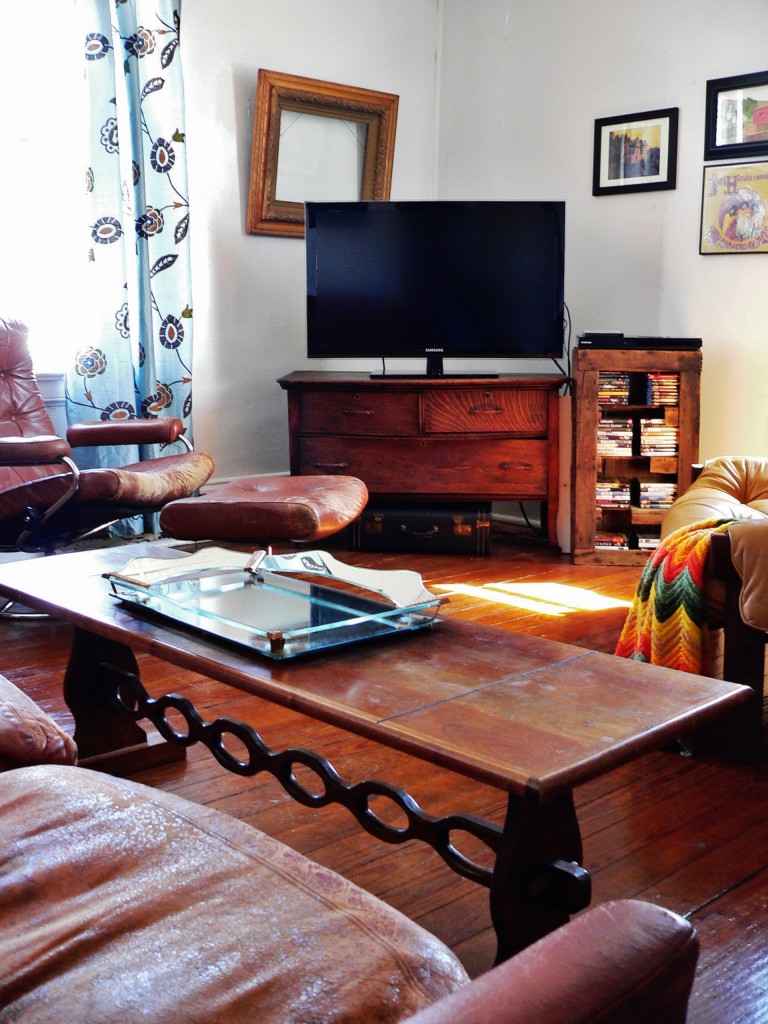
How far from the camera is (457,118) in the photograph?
15.9ft

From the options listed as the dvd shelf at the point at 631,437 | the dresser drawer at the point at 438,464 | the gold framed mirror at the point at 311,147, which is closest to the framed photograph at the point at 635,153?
the dvd shelf at the point at 631,437

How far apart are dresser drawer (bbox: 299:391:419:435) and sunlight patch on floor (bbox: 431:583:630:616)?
2.61 feet

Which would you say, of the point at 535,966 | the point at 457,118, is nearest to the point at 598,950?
the point at 535,966

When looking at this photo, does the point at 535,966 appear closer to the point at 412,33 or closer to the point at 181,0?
the point at 181,0

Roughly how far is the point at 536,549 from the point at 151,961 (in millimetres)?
3569

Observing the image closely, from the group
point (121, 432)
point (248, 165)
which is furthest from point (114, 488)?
point (248, 165)

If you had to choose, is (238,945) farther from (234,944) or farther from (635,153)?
(635,153)

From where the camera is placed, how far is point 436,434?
13.2 feet

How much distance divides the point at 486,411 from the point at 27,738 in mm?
3013

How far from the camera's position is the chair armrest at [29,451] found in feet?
9.28

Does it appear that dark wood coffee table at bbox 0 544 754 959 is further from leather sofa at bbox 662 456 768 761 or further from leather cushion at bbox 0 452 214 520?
leather cushion at bbox 0 452 214 520

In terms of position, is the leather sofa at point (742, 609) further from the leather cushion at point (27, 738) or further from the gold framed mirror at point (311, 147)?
the gold framed mirror at point (311, 147)

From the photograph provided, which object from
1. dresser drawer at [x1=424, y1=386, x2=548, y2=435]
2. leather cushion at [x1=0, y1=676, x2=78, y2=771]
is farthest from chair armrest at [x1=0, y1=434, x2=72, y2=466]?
leather cushion at [x1=0, y1=676, x2=78, y2=771]

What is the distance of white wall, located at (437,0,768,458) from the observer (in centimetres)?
394
